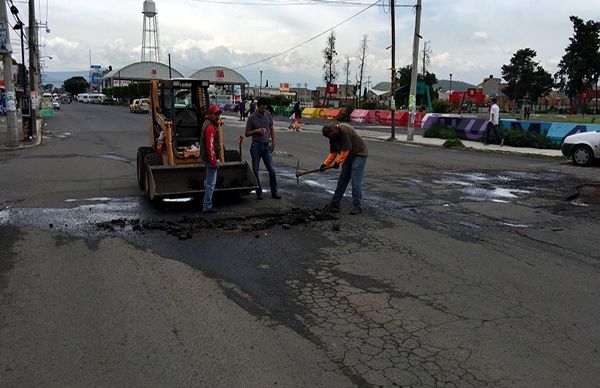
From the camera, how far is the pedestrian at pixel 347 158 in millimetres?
9047

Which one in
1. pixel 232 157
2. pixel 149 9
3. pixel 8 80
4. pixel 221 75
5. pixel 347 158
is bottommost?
pixel 232 157

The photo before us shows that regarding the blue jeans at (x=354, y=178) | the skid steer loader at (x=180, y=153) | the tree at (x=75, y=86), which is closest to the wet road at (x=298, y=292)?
the blue jeans at (x=354, y=178)

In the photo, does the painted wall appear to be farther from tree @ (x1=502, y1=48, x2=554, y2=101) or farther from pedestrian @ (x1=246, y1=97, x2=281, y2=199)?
tree @ (x1=502, y1=48, x2=554, y2=101)

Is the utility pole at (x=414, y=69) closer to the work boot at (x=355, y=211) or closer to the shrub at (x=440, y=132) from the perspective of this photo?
the shrub at (x=440, y=132)

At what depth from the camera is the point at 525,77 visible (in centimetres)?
9369

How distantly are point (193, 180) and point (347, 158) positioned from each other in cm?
284

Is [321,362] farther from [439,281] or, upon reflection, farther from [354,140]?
[354,140]

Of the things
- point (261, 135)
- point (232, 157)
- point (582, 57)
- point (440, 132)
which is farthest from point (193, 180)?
point (582, 57)

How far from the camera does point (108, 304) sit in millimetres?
5012

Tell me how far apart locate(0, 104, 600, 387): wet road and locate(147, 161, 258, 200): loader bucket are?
0.33 m

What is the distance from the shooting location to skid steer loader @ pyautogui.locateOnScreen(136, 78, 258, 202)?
9.41 meters

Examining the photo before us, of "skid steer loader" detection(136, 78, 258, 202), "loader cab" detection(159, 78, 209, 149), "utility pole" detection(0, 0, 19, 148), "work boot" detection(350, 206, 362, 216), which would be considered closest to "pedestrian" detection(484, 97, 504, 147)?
"loader cab" detection(159, 78, 209, 149)

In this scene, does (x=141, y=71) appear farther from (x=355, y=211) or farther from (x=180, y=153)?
(x=355, y=211)

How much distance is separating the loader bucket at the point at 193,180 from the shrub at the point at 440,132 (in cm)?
1989
